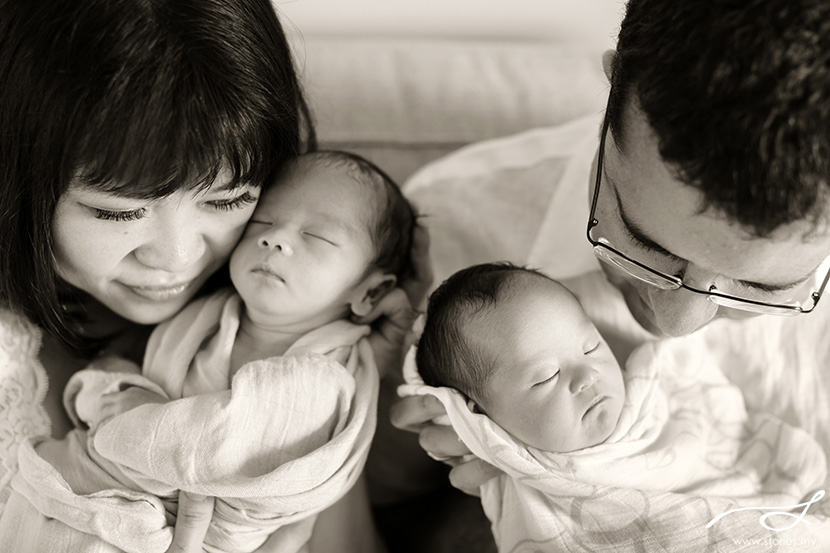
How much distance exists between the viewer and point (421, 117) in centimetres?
177

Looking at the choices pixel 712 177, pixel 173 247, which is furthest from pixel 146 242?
pixel 712 177

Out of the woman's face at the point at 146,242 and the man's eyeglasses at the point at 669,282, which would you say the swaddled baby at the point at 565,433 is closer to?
the man's eyeglasses at the point at 669,282

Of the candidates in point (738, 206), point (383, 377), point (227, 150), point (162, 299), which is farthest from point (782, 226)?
point (162, 299)

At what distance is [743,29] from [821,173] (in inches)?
6.7

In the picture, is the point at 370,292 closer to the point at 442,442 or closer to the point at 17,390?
the point at 442,442

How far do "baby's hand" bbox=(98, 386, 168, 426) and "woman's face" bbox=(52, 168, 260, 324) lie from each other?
0.40 ft

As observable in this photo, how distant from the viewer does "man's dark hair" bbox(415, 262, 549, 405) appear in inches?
43.7

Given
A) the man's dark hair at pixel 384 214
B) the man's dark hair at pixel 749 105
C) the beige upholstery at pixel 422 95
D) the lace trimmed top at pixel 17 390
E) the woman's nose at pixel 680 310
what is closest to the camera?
the man's dark hair at pixel 749 105

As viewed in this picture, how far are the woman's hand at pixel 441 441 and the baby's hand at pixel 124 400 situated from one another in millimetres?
391

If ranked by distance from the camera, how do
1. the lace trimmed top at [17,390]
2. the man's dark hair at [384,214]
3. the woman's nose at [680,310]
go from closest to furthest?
the woman's nose at [680,310]
the lace trimmed top at [17,390]
the man's dark hair at [384,214]

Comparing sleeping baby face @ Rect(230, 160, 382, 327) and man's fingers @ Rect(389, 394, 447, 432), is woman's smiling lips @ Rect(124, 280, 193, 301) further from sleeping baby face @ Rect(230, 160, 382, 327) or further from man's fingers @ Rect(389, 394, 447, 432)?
man's fingers @ Rect(389, 394, 447, 432)

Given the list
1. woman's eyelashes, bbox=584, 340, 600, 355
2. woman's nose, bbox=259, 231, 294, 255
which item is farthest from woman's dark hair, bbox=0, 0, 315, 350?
woman's eyelashes, bbox=584, 340, 600, 355

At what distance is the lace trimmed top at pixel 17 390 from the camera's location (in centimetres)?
113

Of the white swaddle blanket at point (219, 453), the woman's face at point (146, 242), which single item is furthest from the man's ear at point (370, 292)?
the woman's face at point (146, 242)
